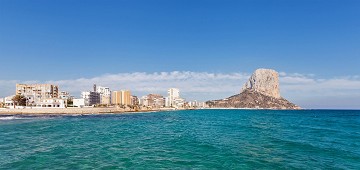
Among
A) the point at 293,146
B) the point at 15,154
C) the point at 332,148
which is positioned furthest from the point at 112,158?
the point at 332,148

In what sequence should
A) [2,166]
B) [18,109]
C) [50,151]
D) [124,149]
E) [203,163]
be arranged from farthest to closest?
1. [18,109]
2. [124,149]
3. [50,151]
4. [203,163]
5. [2,166]

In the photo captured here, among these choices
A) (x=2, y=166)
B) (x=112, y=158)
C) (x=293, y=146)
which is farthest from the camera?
(x=293, y=146)

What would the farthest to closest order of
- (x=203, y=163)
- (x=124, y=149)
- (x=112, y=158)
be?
(x=124, y=149) → (x=112, y=158) → (x=203, y=163)

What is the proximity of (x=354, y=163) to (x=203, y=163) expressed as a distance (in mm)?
10652

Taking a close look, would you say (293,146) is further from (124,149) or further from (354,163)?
(124,149)

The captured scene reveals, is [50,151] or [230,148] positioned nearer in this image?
[50,151]

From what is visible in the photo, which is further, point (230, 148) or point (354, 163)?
point (230, 148)

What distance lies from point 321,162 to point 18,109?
5746 inches

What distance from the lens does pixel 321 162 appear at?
19531 millimetres

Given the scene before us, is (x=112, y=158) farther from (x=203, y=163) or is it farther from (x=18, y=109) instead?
A: (x=18, y=109)

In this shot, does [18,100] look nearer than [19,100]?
Yes

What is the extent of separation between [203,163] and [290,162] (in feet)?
20.0

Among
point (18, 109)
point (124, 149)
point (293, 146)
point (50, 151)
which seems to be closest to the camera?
point (50, 151)

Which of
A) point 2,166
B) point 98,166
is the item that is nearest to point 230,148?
point 98,166
